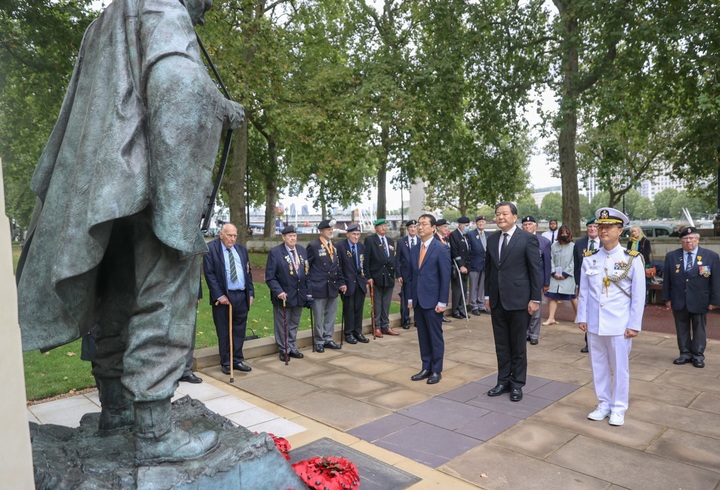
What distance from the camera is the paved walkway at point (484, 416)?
4.05 metres

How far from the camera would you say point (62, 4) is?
500 inches

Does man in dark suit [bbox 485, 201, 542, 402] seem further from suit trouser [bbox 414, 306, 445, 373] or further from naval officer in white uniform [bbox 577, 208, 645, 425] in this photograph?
suit trouser [bbox 414, 306, 445, 373]

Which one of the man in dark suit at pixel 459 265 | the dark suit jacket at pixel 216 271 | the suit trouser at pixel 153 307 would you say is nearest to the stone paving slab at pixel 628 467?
the suit trouser at pixel 153 307

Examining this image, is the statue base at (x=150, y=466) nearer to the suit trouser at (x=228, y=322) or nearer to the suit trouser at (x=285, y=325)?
the suit trouser at (x=228, y=322)

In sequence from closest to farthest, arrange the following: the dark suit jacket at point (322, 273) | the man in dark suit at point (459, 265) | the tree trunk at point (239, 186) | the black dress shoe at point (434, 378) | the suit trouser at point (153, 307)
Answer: the suit trouser at point (153, 307)
the black dress shoe at point (434, 378)
the dark suit jacket at point (322, 273)
the man in dark suit at point (459, 265)
the tree trunk at point (239, 186)

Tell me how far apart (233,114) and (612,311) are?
14.0ft

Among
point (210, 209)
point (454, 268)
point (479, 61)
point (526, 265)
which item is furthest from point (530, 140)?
point (210, 209)

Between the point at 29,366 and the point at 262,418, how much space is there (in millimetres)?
3925

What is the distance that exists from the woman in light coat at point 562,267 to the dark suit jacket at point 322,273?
441 centimetres

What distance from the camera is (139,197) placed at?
92.0 inches

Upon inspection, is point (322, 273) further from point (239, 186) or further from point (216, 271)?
point (239, 186)

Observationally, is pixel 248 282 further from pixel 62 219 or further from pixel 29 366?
pixel 62 219

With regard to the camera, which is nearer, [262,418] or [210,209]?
[210,209]

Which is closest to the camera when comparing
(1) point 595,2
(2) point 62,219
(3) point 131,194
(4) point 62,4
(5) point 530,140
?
(3) point 131,194
